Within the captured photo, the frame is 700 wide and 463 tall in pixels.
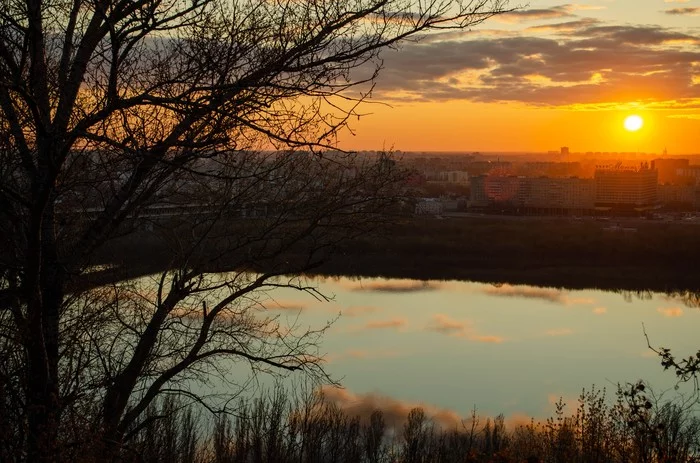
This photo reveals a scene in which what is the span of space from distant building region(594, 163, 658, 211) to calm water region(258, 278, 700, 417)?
107 ft

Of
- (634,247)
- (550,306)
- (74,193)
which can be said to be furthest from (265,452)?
(634,247)

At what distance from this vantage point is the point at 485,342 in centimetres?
1160

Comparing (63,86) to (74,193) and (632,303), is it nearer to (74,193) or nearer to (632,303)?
(74,193)

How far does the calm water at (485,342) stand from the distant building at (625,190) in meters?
32.6

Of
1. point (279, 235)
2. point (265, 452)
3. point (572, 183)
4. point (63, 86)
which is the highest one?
point (572, 183)

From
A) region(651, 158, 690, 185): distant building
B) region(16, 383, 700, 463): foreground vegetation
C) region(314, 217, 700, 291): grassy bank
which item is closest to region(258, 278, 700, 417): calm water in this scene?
region(16, 383, 700, 463): foreground vegetation

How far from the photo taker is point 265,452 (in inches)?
261

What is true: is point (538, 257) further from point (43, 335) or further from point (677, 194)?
point (677, 194)

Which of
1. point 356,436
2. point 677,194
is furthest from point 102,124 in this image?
point 677,194

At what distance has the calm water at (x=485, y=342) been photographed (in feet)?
29.6

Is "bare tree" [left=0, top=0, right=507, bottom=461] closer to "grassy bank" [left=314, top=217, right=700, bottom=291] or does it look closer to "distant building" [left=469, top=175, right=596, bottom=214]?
"grassy bank" [left=314, top=217, right=700, bottom=291]

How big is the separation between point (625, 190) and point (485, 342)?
39.4m

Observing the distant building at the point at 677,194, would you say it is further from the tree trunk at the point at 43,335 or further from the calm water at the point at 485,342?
the tree trunk at the point at 43,335

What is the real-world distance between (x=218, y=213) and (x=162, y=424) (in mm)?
3592
